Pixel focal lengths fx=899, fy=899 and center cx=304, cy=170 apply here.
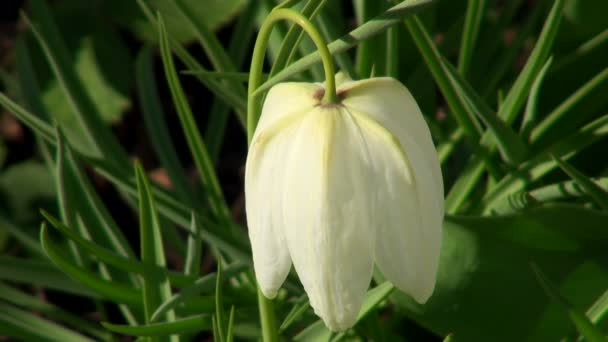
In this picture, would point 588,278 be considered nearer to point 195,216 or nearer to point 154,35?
point 195,216

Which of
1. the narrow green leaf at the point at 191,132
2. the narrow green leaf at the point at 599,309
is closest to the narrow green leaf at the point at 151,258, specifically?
the narrow green leaf at the point at 191,132

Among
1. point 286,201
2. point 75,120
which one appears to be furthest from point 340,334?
point 75,120

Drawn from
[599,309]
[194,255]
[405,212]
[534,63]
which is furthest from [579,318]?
[194,255]

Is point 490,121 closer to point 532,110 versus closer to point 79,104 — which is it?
point 532,110

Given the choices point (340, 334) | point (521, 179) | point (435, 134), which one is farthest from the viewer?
point (435, 134)

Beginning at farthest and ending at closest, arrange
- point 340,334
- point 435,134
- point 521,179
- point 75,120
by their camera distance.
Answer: point 75,120 → point 435,134 → point 521,179 → point 340,334

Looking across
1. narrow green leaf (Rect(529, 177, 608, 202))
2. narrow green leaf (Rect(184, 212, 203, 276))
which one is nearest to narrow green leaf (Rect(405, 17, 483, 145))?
narrow green leaf (Rect(529, 177, 608, 202))

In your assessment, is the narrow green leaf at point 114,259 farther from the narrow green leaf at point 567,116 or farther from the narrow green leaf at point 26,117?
the narrow green leaf at point 567,116

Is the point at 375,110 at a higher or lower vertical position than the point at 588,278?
higher
